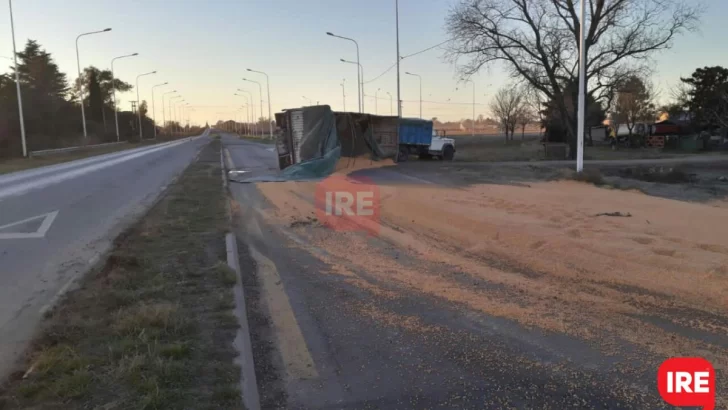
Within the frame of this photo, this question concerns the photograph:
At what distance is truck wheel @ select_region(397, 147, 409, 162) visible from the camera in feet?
94.0

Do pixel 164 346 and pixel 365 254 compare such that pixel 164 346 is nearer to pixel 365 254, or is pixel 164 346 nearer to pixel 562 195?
pixel 365 254

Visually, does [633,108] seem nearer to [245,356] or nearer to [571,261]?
[571,261]

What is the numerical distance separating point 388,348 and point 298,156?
17450 mm

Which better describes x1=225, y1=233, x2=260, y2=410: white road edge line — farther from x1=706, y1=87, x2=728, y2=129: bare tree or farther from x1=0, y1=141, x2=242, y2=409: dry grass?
x1=706, y1=87, x2=728, y2=129: bare tree

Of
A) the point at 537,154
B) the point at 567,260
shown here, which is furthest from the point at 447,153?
the point at 567,260

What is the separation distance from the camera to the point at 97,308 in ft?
17.0

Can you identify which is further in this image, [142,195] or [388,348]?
[142,195]

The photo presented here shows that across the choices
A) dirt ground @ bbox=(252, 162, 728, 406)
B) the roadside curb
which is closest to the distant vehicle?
dirt ground @ bbox=(252, 162, 728, 406)

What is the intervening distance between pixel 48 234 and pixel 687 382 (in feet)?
32.6

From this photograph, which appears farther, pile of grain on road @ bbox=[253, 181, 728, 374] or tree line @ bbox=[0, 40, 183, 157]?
tree line @ bbox=[0, 40, 183, 157]

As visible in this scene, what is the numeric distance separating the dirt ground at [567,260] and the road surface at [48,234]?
341 centimetres

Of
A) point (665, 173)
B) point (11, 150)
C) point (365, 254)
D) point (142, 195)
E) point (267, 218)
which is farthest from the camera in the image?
point (11, 150)

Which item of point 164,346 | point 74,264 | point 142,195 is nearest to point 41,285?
point 74,264

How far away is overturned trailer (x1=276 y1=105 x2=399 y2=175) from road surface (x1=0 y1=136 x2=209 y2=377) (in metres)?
5.43
